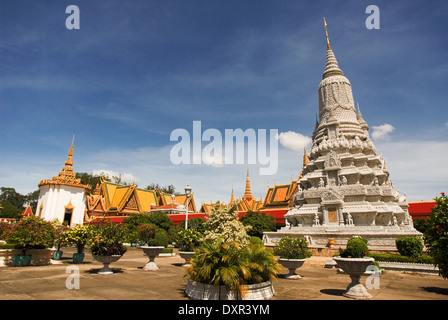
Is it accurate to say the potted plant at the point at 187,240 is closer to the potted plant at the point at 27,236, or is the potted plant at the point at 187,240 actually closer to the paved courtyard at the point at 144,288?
the paved courtyard at the point at 144,288

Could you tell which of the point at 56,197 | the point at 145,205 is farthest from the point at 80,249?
the point at 145,205

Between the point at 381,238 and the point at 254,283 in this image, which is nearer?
the point at 254,283

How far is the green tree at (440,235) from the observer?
27.5ft

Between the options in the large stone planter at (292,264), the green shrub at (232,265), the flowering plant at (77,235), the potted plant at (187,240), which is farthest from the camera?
the potted plant at (187,240)

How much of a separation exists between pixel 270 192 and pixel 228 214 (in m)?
31.4

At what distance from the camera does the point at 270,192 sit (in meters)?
43.8

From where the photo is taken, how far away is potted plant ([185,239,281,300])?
21.9 feet

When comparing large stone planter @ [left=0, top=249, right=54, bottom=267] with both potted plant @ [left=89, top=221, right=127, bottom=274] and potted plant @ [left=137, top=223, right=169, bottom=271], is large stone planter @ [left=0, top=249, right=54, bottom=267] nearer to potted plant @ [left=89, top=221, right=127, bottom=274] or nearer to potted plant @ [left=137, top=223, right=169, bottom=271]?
potted plant @ [left=89, top=221, right=127, bottom=274]

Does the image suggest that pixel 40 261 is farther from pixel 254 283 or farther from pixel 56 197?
pixel 56 197

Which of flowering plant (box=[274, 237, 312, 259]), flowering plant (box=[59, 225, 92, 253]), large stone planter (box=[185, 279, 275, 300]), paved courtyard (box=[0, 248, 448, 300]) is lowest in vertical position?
paved courtyard (box=[0, 248, 448, 300])

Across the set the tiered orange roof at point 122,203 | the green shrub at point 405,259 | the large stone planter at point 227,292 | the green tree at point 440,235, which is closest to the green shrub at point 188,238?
the large stone planter at point 227,292

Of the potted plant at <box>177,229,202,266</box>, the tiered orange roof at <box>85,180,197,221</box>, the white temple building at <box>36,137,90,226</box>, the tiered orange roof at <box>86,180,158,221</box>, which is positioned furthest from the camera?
the tiered orange roof at <box>86,180,158,221</box>

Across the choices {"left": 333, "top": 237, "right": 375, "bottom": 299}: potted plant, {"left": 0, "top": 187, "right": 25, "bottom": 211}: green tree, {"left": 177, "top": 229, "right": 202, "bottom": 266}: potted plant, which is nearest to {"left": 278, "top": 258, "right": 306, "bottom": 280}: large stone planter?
{"left": 333, "top": 237, "right": 375, "bottom": 299}: potted plant
